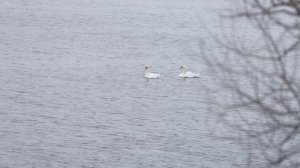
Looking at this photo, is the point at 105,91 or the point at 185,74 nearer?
the point at 105,91

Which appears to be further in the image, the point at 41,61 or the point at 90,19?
the point at 90,19

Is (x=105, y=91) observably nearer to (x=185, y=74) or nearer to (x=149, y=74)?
(x=149, y=74)

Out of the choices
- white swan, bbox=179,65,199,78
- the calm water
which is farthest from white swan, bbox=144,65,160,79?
white swan, bbox=179,65,199,78

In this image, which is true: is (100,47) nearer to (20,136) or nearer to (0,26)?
(0,26)

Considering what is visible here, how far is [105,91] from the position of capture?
1590cm

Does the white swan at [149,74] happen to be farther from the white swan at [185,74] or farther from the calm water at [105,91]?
the white swan at [185,74]

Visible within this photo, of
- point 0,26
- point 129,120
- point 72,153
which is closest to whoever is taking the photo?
point 72,153

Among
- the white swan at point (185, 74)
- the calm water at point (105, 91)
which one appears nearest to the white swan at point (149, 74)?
the calm water at point (105, 91)

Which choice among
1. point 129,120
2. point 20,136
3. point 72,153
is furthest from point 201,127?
point 20,136

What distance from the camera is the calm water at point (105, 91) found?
38.8ft

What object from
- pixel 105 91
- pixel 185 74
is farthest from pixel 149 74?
pixel 105 91

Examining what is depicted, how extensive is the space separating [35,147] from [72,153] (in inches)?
32.4

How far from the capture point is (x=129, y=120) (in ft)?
45.3

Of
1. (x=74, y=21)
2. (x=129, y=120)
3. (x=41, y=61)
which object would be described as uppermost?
(x=129, y=120)
